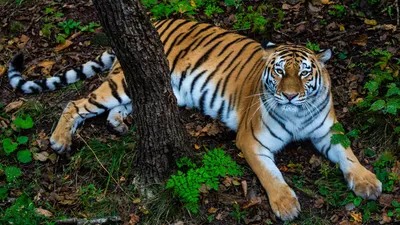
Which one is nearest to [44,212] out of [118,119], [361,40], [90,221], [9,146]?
[90,221]

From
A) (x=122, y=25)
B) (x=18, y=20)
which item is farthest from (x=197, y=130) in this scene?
(x=18, y=20)

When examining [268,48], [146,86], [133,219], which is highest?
[146,86]

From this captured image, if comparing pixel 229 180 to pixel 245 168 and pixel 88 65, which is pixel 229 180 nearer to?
pixel 245 168

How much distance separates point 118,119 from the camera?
5.06 meters

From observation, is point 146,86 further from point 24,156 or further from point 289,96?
point 24,156

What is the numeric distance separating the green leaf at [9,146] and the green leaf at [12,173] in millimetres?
302

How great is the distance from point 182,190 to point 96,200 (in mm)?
722

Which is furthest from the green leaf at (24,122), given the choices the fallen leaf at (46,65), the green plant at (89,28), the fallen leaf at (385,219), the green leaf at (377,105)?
the fallen leaf at (385,219)

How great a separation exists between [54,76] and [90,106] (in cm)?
79

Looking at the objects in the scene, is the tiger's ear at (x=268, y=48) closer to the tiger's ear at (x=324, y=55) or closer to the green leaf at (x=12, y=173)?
the tiger's ear at (x=324, y=55)

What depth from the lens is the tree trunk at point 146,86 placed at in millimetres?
3424

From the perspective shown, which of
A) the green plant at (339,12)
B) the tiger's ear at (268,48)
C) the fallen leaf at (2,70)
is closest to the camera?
the tiger's ear at (268,48)

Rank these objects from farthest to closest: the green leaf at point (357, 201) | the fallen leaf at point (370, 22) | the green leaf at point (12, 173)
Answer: the fallen leaf at point (370, 22) → the green leaf at point (12, 173) → the green leaf at point (357, 201)

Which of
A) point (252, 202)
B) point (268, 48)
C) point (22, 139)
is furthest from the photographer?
point (22, 139)
